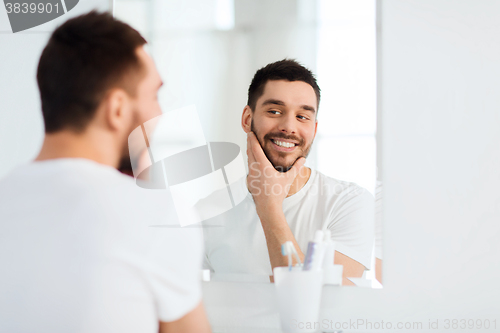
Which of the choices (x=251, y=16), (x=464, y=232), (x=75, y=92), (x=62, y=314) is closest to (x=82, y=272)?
(x=62, y=314)

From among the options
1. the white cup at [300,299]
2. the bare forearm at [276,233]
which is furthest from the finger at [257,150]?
the white cup at [300,299]

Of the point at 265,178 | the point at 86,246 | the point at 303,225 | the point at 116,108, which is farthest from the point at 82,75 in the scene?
the point at 303,225

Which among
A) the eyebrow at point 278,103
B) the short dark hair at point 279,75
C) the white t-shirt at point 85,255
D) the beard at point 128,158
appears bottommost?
the white t-shirt at point 85,255

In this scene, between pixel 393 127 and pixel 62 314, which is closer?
pixel 62 314

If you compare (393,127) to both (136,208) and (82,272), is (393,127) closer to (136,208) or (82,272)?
(136,208)

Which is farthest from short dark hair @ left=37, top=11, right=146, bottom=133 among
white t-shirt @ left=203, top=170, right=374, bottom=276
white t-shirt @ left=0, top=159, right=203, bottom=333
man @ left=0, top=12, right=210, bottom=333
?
white t-shirt @ left=203, top=170, right=374, bottom=276

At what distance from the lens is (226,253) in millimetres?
973

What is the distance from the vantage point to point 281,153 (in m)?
0.96

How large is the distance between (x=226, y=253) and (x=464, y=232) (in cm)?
57

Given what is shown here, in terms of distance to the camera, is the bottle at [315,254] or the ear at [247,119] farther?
the ear at [247,119]

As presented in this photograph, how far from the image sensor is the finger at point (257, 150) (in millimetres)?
965

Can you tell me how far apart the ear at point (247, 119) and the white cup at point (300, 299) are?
36 cm

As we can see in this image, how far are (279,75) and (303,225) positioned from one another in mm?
374

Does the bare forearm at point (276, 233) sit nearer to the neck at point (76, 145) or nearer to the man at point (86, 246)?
the man at point (86, 246)
